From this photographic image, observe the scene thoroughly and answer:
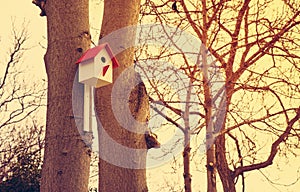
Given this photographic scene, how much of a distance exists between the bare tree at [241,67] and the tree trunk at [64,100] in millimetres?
2678

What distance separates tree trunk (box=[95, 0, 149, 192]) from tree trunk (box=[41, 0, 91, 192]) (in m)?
0.21

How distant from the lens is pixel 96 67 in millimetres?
4145

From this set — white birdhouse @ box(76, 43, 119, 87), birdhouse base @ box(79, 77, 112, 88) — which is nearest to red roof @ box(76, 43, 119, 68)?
white birdhouse @ box(76, 43, 119, 87)

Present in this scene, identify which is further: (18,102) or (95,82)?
(18,102)

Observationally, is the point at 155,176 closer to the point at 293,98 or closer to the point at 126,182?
the point at 293,98

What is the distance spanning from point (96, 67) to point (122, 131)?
0.52 meters

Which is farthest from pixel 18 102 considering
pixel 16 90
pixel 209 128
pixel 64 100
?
pixel 64 100

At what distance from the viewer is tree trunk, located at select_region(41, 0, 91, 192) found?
4.02 m

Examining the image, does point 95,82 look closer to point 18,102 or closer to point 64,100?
point 64,100

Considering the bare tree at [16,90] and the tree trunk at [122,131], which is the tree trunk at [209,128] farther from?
the bare tree at [16,90]

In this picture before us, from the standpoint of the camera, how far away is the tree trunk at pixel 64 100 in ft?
13.2

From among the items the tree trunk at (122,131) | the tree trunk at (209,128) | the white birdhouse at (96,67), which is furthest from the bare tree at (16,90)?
the white birdhouse at (96,67)

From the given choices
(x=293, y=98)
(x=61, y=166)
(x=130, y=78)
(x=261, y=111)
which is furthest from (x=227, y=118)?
(x=61, y=166)

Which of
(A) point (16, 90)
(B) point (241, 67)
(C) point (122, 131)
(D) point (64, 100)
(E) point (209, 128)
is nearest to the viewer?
(D) point (64, 100)
